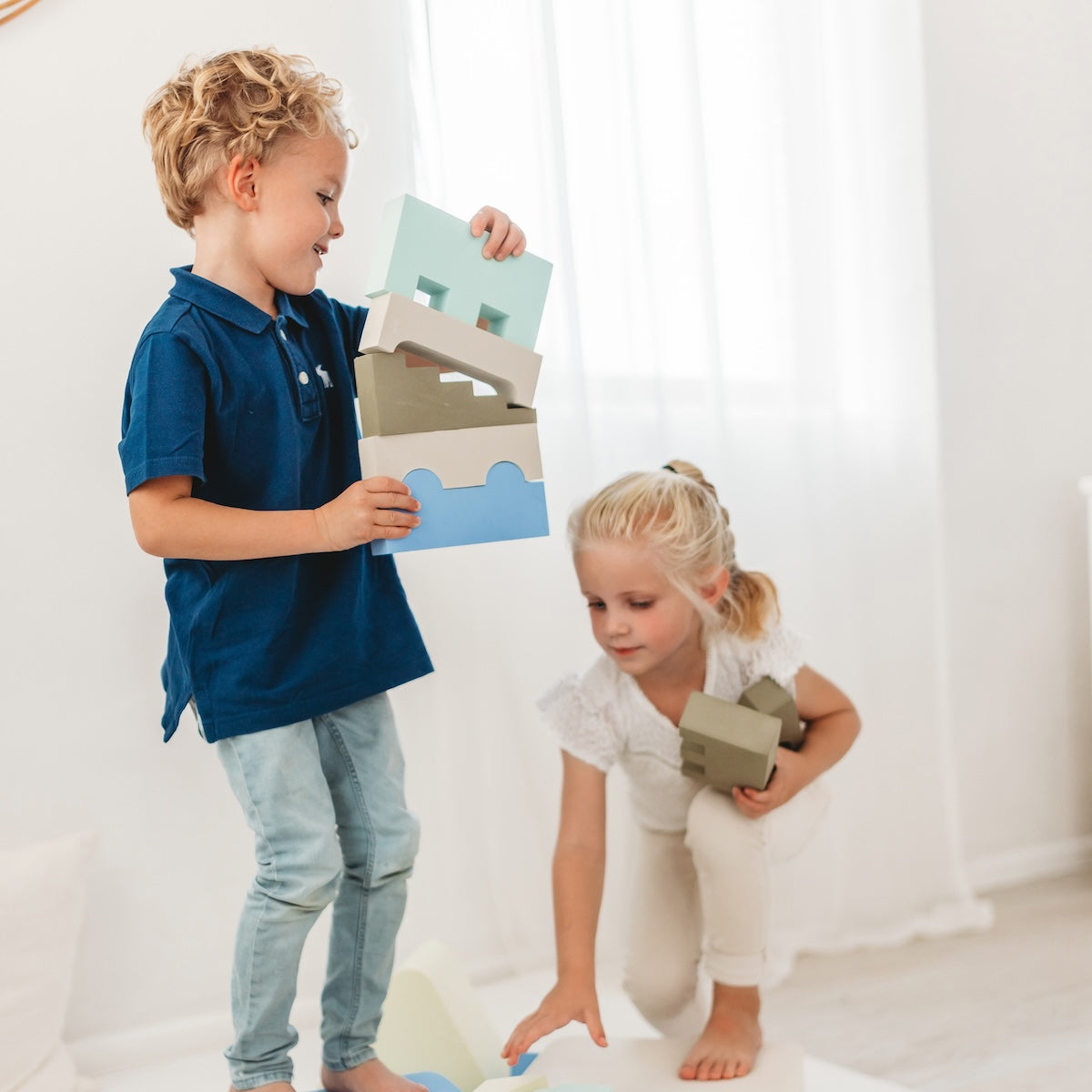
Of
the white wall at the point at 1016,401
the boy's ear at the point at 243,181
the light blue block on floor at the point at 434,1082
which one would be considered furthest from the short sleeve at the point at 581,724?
the white wall at the point at 1016,401

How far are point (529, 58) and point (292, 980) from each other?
1040 millimetres

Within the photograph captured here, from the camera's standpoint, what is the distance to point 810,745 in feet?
4.10

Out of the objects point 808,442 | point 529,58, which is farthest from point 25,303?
point 808,442

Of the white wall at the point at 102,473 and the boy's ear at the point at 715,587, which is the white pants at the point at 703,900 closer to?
the boy's ear at the point at 715,587

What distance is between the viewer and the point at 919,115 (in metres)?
1.63

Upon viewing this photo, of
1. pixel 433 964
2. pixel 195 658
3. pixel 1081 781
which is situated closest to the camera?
pixel 195 658

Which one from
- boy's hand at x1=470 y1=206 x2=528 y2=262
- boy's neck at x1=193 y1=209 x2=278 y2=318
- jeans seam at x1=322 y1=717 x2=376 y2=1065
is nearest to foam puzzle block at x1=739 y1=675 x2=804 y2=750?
jeans seam at x1=322 y1=717 x2=376 y2=1065

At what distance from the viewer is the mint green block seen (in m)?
0.97

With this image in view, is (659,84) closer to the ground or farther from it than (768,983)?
farther from it

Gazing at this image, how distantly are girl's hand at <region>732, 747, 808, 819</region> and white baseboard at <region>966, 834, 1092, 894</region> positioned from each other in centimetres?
70

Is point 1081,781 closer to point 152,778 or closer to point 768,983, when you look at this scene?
point 768,983

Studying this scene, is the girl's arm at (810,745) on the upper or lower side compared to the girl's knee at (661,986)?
upper

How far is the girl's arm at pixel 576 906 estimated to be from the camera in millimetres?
1044

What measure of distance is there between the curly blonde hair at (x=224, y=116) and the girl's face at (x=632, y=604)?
0.46 m
